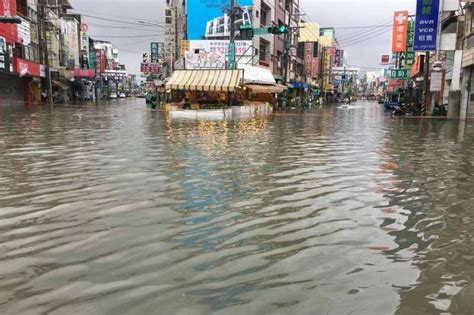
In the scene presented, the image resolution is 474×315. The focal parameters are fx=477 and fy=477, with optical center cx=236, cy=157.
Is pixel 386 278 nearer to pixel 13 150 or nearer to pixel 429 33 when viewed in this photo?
pixel 13 150

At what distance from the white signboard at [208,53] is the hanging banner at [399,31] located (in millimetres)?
15559

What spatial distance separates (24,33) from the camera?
150 feet

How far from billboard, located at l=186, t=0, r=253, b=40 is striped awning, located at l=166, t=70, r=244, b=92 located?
12.6 m

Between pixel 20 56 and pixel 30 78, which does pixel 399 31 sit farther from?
pixel 30 78

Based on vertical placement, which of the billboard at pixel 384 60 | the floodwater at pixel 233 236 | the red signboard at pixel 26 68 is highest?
the billboard at pixel 384 60

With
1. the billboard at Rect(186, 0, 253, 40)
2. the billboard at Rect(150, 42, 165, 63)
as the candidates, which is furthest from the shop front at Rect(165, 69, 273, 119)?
the billboard at Rect(150, 42, 165, 63)

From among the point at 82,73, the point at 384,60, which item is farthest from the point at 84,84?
the point at 384,60

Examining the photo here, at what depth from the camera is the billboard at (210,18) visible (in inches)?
1800

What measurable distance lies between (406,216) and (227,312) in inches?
141

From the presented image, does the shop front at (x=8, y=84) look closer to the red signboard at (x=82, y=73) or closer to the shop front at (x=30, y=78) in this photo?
the shop front at (x=30, y=78)

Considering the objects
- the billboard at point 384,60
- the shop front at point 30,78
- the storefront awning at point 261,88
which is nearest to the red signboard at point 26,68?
the shop front at point 30,78


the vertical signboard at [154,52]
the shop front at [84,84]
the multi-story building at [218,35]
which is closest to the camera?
the multi-story building at [218,35]

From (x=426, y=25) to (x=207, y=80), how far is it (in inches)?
581

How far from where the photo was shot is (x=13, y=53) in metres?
43.2
